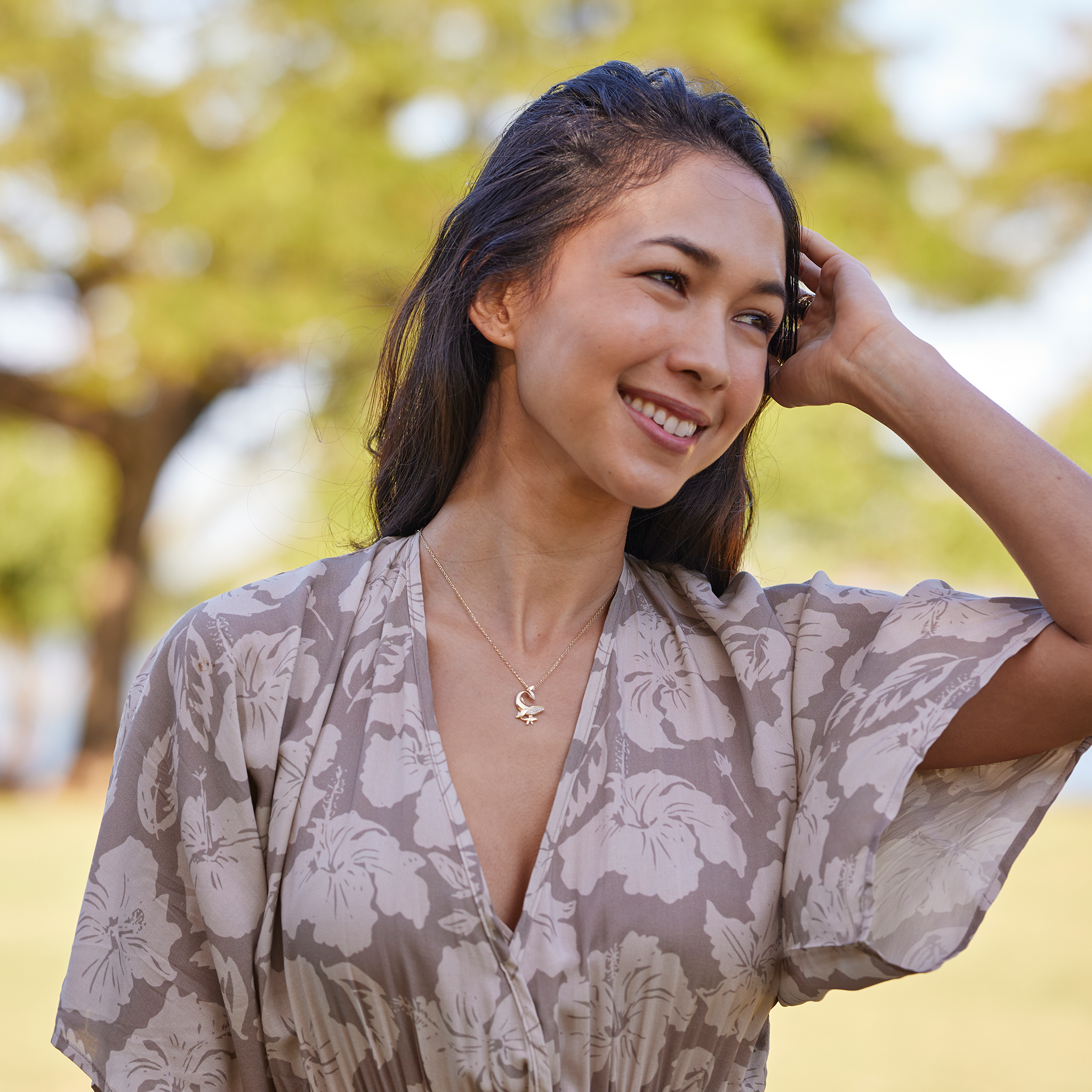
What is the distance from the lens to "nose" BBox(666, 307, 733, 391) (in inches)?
61.7

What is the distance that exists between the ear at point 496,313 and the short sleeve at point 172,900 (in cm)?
54

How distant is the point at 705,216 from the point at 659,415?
0.26m

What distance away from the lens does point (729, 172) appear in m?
1.69

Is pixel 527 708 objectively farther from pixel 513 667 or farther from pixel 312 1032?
pixel 312 1032

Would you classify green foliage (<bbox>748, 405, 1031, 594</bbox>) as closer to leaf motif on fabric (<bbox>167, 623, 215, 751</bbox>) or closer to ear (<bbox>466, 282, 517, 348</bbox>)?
ear (<bbox>466, 282, 517, 348</bbox>)

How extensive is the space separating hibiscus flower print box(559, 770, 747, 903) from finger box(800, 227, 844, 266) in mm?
772

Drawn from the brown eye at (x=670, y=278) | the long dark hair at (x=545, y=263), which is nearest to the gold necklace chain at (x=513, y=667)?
the long dark hair at (x=545, y=263)

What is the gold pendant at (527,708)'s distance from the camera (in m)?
1.69

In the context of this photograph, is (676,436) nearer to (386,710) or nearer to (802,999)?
(386,710)

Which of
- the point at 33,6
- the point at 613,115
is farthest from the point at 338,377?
the point at 613,115

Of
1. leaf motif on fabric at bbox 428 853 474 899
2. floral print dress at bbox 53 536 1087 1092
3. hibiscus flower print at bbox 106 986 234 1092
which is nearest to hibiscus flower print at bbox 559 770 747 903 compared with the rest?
floral print dress at bbox 53 536 1087 1092

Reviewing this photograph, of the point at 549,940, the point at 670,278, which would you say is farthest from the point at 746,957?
the point at 670,278

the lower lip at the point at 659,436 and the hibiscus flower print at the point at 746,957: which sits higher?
the lower lip at the point at 659,436

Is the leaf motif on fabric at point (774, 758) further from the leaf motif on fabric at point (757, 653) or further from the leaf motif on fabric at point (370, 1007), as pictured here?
the leaf motif on fabric at point (370, 1007)
